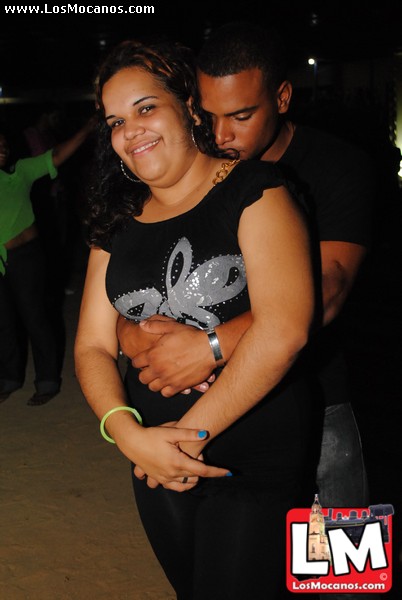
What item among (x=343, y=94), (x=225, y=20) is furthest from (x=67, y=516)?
(x=343, y=94)

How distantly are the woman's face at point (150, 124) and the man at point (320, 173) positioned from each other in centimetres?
34

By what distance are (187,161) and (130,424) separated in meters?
0.65

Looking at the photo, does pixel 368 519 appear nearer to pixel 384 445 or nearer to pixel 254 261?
pixel 254 261

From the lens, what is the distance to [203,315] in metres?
1.61

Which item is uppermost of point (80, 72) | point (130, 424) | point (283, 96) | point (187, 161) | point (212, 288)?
point (80, 72)

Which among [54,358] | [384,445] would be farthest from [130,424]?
[54,358]

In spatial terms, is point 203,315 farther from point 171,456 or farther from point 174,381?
point 171,456

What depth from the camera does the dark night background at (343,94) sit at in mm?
4320

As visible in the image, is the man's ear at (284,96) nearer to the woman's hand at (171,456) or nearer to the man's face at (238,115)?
the man's face at (238,115)

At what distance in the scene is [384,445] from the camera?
3.98 meters

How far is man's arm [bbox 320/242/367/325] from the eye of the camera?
6.08 ft

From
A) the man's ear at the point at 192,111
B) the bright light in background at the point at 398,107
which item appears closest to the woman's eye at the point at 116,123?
the man's ear at the point at 192,111

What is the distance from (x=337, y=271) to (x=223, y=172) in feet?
1.65

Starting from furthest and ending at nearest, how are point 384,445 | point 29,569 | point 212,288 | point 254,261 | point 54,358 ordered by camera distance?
point 54,358, point 384,445, point 29,569, point 212,288, point 254,261
